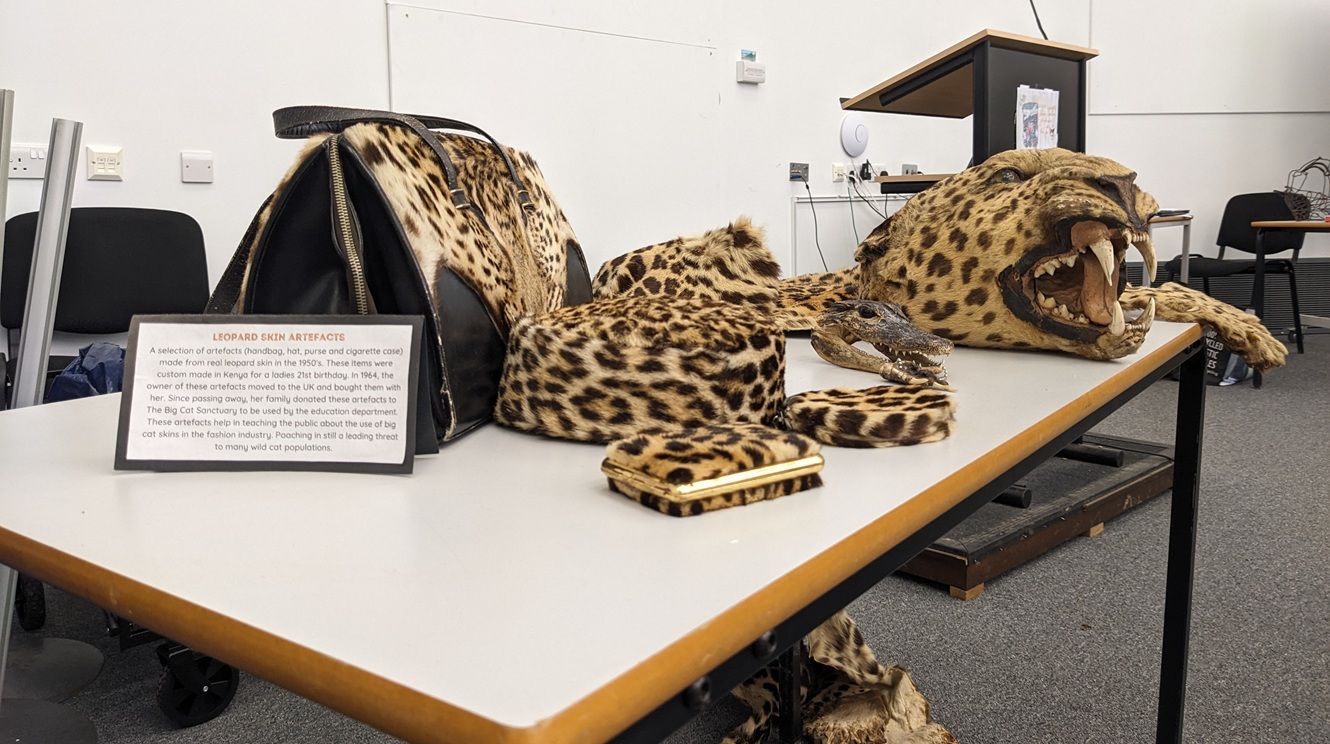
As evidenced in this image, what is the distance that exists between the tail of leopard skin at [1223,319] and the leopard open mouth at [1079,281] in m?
0.14

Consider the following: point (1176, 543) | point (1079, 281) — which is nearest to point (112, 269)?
point (1079, 281)

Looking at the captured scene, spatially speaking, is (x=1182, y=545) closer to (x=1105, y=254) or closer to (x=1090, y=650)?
(x=1090, y=650)

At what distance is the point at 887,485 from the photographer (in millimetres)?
655

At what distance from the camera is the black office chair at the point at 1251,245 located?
5.02 meters

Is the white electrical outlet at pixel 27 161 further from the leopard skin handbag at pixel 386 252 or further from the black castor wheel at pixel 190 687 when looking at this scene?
the leopard skin handbag at pixel 386 252

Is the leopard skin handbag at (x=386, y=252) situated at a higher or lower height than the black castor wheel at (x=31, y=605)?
higher

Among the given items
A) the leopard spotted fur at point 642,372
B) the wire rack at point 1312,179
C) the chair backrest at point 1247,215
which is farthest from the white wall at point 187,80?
the wire rack at point 1312,179

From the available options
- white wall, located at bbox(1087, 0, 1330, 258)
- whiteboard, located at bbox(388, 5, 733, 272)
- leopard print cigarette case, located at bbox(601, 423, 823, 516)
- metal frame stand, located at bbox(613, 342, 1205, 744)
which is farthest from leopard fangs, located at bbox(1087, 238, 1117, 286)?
white wall, located at bbox(1087, 0, 1330, 258)

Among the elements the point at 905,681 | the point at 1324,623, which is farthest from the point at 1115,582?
the point at 905,681

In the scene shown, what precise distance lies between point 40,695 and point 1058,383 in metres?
1.70

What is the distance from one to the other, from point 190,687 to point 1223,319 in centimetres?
168

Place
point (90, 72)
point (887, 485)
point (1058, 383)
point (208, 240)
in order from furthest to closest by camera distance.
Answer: point (208, 240) → point (90, 72) → point (1058, 383) → point (887, 485)

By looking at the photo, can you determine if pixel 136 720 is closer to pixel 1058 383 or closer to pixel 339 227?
pixel 339 227

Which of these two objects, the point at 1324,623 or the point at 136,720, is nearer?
the point at 136,720
